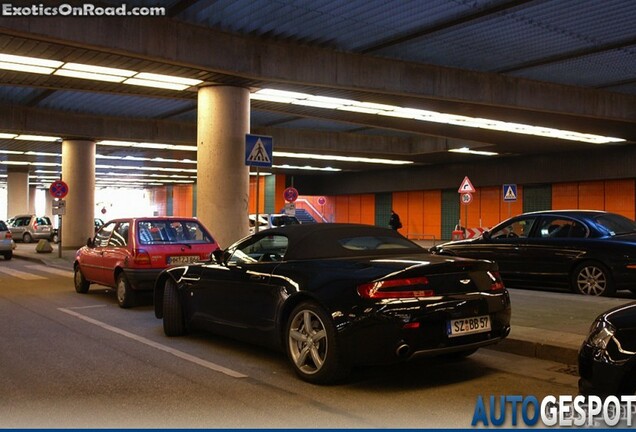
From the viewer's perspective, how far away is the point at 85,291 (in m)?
12.4

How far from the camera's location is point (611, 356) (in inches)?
155

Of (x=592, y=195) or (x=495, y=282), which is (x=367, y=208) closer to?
(x=592, y=195)

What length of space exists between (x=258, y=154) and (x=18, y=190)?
129 feet

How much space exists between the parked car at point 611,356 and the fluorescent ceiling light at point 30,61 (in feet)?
40.9

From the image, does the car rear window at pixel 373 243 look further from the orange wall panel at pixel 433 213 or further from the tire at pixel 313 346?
the orange wall panel at pixel 433 213

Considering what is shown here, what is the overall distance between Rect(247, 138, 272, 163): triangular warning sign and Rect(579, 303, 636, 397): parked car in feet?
26.9

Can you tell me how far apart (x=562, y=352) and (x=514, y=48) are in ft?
31.9

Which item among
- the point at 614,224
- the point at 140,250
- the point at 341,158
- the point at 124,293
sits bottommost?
the point at 124,293

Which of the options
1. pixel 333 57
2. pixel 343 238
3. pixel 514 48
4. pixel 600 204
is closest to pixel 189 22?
pixel 333 57

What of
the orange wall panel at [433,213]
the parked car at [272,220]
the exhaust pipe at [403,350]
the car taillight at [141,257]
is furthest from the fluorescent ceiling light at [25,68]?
the orange wall panel at [433,213]

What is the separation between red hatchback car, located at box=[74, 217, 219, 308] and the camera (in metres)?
10.2

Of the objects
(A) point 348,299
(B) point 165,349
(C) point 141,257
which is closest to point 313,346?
(A) point 348,299

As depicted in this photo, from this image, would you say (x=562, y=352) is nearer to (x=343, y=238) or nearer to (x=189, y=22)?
(x=343, y=238)

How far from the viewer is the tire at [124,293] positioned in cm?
1024
